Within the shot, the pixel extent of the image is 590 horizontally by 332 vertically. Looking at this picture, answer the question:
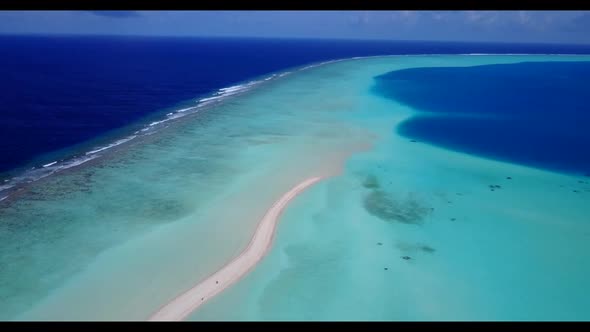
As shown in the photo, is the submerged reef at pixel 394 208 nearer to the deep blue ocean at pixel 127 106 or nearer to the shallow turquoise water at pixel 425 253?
the shallow turquoise water at pixel 425 253

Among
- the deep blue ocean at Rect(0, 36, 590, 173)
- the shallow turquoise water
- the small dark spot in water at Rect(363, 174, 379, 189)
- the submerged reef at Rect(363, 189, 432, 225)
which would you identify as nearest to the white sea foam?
the deep blue ocean at Rect(0, 36, 590, 173)

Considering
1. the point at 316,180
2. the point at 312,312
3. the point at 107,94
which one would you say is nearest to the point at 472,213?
the point at 316,180

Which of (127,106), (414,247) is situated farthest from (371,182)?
(127,106)

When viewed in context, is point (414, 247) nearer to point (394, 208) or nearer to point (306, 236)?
point (394, 208)

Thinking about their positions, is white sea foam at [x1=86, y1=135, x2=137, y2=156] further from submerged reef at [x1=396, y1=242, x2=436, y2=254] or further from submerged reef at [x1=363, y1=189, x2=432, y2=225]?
submerged reef at [x1=396, y1=242, x2=436, y2=254]

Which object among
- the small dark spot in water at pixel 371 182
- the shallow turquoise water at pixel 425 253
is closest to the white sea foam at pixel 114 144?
the shallow turquoise water at pixel 425 253

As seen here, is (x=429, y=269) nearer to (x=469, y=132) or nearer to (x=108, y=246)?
(x=108, y=246)

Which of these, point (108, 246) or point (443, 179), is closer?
point (108, 246)

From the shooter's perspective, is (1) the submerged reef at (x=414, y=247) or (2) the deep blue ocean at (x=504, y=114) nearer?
(1) the submerged reef at (x=414, y=247)
